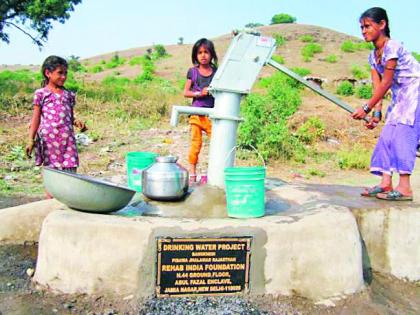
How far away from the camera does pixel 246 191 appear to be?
2994 millimetres

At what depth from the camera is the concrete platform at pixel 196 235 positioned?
2717 millimetres

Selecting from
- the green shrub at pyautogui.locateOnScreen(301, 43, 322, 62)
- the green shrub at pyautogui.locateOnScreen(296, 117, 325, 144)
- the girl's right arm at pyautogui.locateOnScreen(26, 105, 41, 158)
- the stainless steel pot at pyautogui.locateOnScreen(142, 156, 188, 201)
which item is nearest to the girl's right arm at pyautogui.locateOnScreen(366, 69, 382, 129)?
the stainless steel pot at pyautogui.locateOnScreen(142, 156, 188, 201)

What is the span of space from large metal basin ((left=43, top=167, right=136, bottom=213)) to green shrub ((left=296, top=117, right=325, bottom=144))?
24.7 feet

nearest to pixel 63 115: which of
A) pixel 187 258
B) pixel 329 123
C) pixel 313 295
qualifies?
pixel 187 258

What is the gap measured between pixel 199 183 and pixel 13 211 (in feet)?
4.64

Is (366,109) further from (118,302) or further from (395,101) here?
(118,302)

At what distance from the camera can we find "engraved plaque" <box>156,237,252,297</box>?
2.77 metres

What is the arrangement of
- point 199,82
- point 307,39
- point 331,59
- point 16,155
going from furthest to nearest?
point 307,39, point 331,59, point 16,155, point 199,82

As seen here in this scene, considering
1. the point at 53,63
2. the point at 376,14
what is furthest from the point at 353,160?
the point at 53,63

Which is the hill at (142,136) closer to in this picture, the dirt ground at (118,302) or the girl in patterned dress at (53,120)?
the girl in patterned dress at (53,120)

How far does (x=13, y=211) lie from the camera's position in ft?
11.7

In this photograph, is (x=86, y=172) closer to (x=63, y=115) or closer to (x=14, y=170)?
(x=14, y=170)

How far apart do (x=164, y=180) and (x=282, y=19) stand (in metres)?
58.2

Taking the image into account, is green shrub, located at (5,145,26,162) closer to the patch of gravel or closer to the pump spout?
the pump spout
